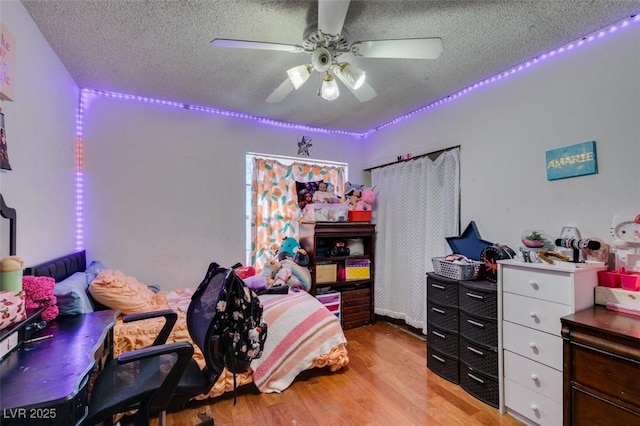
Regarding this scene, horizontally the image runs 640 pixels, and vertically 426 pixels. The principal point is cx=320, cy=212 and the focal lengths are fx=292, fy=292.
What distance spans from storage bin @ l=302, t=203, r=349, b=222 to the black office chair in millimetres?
1814

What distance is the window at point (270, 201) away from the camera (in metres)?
3.45

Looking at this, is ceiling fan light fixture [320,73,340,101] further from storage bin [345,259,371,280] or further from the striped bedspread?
storage bin [345,259,371,280]

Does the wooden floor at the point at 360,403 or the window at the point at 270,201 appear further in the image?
the window at the point at 270,201

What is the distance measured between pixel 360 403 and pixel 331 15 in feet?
7.72

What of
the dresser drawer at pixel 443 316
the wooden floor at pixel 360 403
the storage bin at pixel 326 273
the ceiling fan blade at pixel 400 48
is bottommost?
the wooden floor at pixel 360 403

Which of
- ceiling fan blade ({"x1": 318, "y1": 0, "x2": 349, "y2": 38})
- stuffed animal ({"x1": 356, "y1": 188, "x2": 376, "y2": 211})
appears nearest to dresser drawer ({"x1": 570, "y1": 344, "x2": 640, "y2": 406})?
ceiling fan blade ({"x1": 318, "y1": 0, "x2": 349, "y2": 38})

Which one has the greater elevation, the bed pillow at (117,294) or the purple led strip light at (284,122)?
the purple led strip light at (284,122)

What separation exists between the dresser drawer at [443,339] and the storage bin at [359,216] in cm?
146

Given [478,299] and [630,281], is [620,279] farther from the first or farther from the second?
[478,299]

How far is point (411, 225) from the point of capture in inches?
130

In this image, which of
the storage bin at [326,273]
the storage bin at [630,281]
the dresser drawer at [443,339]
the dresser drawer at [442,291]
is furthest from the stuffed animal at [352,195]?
the storage bin at [630,281]

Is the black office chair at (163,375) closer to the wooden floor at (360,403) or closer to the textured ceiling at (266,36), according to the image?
the wooden floor at (360,403)

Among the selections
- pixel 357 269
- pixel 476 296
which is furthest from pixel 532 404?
pixel 357 269

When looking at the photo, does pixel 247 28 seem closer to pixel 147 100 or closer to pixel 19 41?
pixel 19 41
